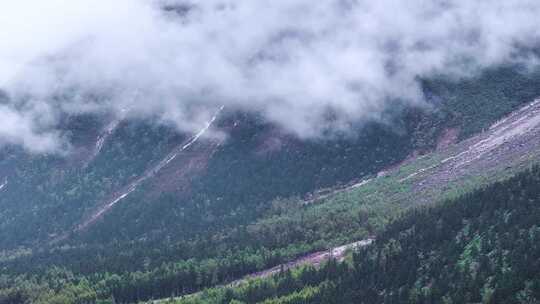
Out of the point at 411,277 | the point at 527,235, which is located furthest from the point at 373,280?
the point at 527,235

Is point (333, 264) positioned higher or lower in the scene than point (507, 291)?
higher

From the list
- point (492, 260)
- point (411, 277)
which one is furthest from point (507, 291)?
point (411, 277)

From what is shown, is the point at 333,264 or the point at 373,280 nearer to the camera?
the point at 373,280

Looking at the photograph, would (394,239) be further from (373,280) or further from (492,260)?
(492,260)

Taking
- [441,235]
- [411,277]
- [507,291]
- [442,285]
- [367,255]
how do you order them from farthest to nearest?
[367,255] < [441,235] < [411,277] < [442,285] < [507,291]

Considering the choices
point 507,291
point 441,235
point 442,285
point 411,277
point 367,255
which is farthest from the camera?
point 367,255

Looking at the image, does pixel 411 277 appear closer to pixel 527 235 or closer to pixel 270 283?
pixel 527 235
